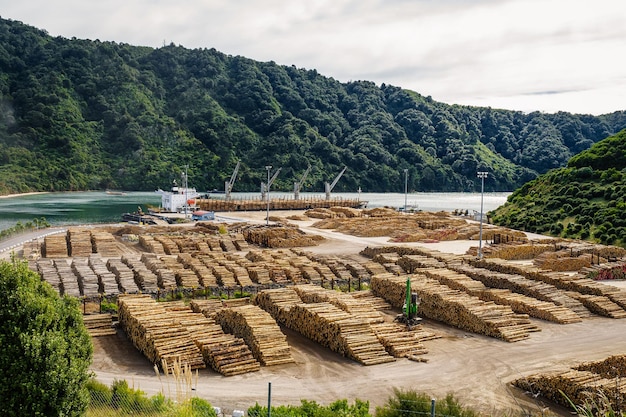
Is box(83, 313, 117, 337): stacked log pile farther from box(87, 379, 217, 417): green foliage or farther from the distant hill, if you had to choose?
the distant hill

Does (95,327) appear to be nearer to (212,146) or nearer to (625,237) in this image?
(625,237)

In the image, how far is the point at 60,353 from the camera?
10953mm

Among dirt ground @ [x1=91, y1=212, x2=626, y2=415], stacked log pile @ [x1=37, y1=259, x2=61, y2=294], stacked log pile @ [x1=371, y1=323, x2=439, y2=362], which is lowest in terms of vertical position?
dirt ground @ [x1=91, y1=212, x2=626, y2=415]

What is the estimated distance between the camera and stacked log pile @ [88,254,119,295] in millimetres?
27616

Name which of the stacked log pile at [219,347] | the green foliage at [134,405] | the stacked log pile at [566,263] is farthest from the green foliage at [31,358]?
Answer: the stacked log pile at [566,263]

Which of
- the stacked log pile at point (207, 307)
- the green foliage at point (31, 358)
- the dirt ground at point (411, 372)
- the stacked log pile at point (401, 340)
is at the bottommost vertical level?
the dirt ground at point (411, 372)

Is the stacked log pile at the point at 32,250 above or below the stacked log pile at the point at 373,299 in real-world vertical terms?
above

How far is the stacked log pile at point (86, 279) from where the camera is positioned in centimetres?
2711

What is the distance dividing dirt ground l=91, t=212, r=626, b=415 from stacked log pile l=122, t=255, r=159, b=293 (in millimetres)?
7331

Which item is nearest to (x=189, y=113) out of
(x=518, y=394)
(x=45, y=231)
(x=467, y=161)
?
(x=467, y=161)

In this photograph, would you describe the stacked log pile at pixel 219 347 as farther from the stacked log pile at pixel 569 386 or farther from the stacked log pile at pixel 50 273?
the stacked log pile at pixel 50 273

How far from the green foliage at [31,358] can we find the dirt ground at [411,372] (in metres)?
3.21

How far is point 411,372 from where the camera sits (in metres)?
18.6

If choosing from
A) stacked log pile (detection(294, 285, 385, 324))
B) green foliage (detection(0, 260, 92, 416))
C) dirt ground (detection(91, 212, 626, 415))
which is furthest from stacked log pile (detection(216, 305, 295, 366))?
green foliage (detection(0, 260, 92, 416))
